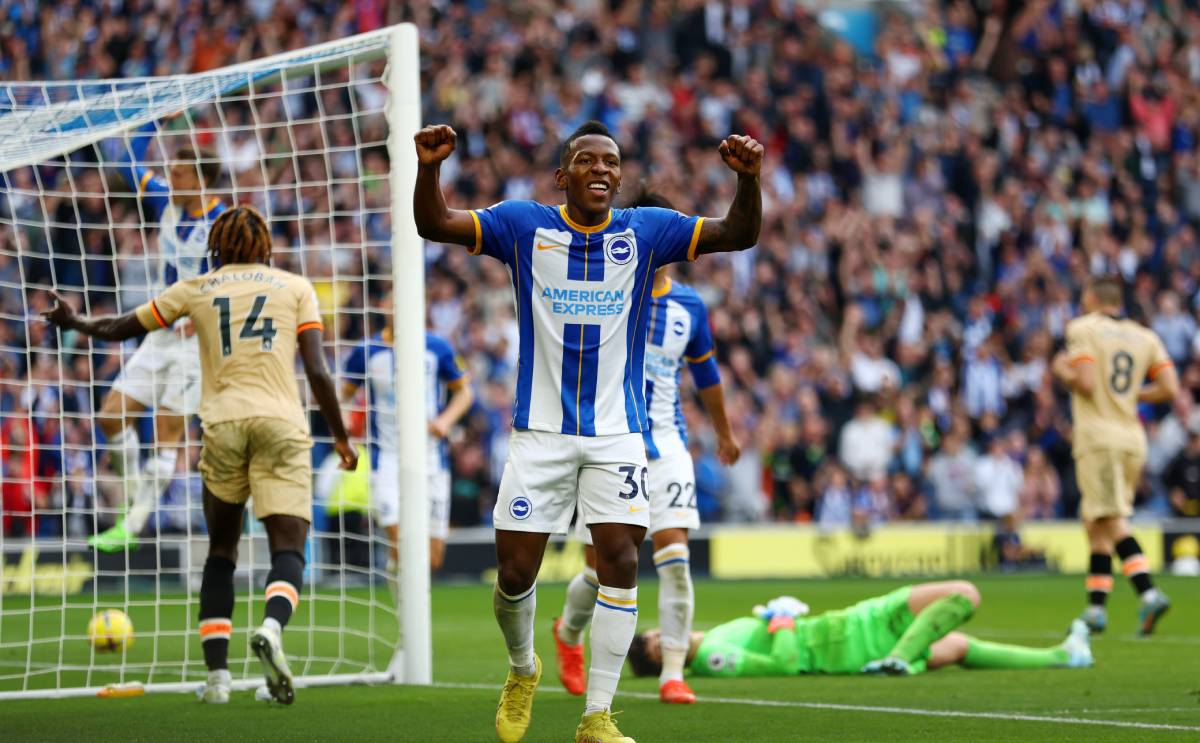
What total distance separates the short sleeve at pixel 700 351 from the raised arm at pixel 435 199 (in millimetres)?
2904

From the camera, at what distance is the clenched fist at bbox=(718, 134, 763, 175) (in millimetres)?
6059

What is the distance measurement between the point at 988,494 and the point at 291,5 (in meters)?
11.3

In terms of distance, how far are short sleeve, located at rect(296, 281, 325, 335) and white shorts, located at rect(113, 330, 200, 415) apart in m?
2.61

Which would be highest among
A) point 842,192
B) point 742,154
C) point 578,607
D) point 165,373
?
point 842,192

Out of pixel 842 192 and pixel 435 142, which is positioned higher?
pixel 842 192

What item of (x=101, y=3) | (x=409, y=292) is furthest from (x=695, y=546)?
(x=409, y=292)

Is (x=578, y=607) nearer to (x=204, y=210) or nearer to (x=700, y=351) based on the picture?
(x=700, y=351)

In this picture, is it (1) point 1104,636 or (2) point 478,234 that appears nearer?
(2) point 478,234

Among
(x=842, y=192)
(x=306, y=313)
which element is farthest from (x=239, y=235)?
(x=842, y=192)

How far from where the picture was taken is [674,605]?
29.1 ft

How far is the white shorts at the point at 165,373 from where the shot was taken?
35.4 ft

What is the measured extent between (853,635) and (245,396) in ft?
12.5

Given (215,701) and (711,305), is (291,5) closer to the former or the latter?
(711,305)

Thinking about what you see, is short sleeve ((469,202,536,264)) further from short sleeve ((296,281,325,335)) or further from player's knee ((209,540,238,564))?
player's knee ((209,540,238,564))
